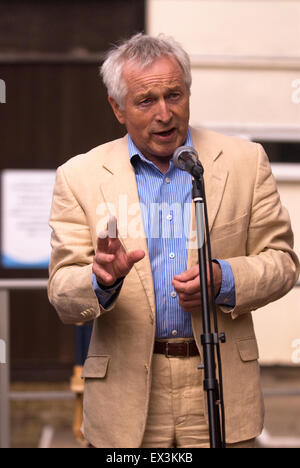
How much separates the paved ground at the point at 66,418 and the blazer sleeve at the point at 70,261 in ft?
6.21

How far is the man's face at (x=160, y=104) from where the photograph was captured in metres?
2.25

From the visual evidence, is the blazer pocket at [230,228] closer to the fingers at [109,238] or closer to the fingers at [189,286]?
the fingers at [189,286]

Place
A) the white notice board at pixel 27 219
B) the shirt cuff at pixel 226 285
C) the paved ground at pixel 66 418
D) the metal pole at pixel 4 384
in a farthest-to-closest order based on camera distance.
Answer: the white notice board at pixel 27 219 → the paved ground at pixel 66 418 → the metal pole at pixel 4 384 → the shirt cuff at pixel 226 285

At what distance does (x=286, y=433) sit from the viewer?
5.20 metres

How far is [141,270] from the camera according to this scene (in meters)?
2.24

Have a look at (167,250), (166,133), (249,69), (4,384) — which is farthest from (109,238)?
(249,69)

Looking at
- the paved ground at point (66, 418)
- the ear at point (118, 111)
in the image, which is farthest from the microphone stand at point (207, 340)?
the paved ground at point (66, 418)

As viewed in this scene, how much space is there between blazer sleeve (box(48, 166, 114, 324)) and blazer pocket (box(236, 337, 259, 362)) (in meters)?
0.40

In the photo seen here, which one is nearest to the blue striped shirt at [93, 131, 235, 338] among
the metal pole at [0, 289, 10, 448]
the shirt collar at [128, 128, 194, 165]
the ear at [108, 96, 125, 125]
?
the shirt collar at [128, 128, 194, 165]

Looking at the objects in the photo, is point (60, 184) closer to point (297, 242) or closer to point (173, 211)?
point (173, 211)

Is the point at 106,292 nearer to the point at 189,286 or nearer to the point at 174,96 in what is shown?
the point at 189,286

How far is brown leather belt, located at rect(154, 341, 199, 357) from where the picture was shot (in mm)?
2260
